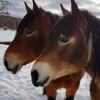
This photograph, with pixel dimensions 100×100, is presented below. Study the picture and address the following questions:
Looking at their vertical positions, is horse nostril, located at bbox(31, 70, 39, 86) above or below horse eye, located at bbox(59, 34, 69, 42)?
below

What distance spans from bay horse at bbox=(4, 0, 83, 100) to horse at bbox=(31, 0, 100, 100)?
1227mm

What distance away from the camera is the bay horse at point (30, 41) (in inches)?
187

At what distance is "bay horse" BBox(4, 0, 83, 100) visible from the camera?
4.76 metres

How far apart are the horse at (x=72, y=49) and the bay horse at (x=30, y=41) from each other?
4.03 ft

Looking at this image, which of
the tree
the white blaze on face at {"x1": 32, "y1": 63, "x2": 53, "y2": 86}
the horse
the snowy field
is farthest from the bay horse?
the tree

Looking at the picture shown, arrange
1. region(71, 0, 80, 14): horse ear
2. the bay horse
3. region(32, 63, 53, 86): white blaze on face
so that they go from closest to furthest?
region(32, 63, 53, 86): white blaze on face < region(71, 0, 80, 14): horse ear < the bay horse

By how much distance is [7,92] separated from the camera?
25.2ft

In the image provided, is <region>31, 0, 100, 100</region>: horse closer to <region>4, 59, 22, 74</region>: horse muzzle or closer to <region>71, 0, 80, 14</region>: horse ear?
<region>71, 0, 80, 14</region>: horse ear

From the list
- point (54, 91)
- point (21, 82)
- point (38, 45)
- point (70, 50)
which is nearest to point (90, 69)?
point (70, 50)

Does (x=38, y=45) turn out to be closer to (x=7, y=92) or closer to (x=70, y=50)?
(x=70, y=50)

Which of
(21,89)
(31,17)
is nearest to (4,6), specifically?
(21,89)

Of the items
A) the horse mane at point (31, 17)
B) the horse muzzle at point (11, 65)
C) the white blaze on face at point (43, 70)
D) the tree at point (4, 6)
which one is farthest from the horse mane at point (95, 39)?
the tree at point (4, 6)

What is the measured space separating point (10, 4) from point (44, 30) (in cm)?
2423

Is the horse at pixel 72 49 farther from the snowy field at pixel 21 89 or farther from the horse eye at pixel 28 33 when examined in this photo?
the snowy field at pixel 21 89
